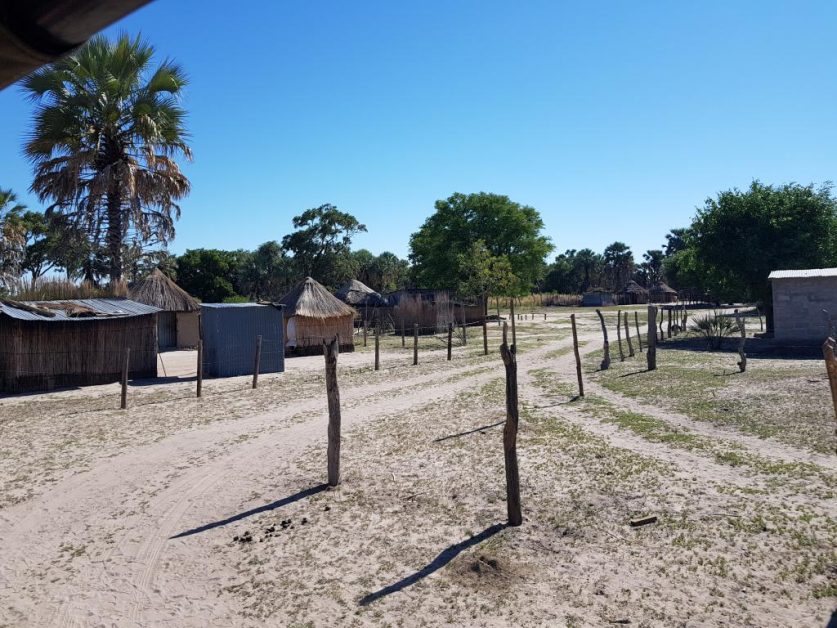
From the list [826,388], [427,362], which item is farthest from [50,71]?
[826,388]

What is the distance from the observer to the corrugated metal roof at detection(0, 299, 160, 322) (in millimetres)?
16648

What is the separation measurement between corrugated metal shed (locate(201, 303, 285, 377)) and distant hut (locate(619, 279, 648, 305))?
211ft

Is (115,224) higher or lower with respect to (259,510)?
higher

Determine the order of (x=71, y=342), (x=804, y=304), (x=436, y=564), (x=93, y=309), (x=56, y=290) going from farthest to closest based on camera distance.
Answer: (x=804, y=304) < (x=56, y=290) < (x=93, y=309) < (x=71, y=342) < (x=436, y=564)

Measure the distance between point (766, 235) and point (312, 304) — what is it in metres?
21.5

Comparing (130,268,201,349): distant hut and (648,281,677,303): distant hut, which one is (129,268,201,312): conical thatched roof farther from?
(648,281,677,303): distant hut

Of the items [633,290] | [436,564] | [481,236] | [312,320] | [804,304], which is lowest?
[436,564]

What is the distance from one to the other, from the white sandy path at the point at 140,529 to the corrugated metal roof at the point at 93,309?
325 inches

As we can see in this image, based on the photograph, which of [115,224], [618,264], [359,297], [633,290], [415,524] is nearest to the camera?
[415,524]

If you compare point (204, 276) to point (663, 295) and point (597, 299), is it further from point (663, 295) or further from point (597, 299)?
point (663, 295)

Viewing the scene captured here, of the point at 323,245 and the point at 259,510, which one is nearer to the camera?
the point at 259,510

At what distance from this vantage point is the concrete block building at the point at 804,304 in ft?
70.1

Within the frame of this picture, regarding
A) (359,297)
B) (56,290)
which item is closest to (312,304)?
(56,290)

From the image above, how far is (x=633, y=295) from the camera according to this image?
77.6 meters
